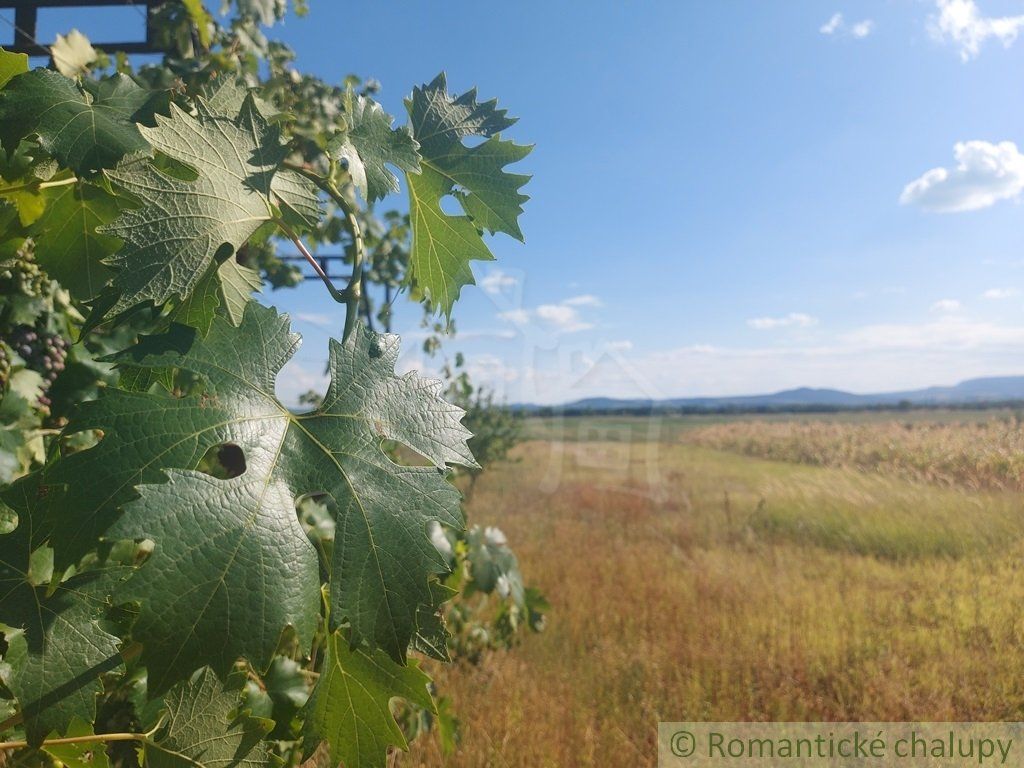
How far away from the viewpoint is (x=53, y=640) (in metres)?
0.48

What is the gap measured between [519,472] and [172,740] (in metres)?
9.45

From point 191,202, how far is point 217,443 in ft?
0.57

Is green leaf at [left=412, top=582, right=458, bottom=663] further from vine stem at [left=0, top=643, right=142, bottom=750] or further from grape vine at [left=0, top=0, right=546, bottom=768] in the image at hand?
vine stem at [left=0, top=643, right=142, bottom=750]

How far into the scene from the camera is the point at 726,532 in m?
5.87

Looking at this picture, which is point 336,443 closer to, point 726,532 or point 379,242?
point 379,242

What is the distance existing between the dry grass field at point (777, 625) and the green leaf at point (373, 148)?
6.74ft

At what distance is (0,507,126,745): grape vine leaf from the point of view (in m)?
0.47

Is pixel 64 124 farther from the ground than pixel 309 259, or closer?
farther from the ground

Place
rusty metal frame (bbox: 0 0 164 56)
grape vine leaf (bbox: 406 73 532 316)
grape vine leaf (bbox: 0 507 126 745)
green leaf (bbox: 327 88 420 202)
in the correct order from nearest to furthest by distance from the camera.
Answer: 1. grape vine leaf (bbox: 0 507 126 745)
2. green leaf (bbox: 327 88 420 202)
3. grape vine leaf (bbox: 406 73 532 316)
4. rusty metal frame (bbox: 0 0 164 56)

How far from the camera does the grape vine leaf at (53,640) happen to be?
18.4 inches

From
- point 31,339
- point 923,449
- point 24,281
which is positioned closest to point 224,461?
point 24,281

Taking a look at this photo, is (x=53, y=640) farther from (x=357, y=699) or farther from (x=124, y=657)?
(x=357, y=699)

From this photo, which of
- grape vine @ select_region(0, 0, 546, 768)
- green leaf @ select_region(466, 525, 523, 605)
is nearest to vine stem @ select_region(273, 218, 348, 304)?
grape vine @ select_region(0, 0, 546, 768)

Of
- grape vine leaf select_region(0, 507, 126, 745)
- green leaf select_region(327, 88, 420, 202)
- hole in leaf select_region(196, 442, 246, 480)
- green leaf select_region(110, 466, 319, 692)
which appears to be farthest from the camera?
hole in leaf select_region(196, 442, 246, 480)
